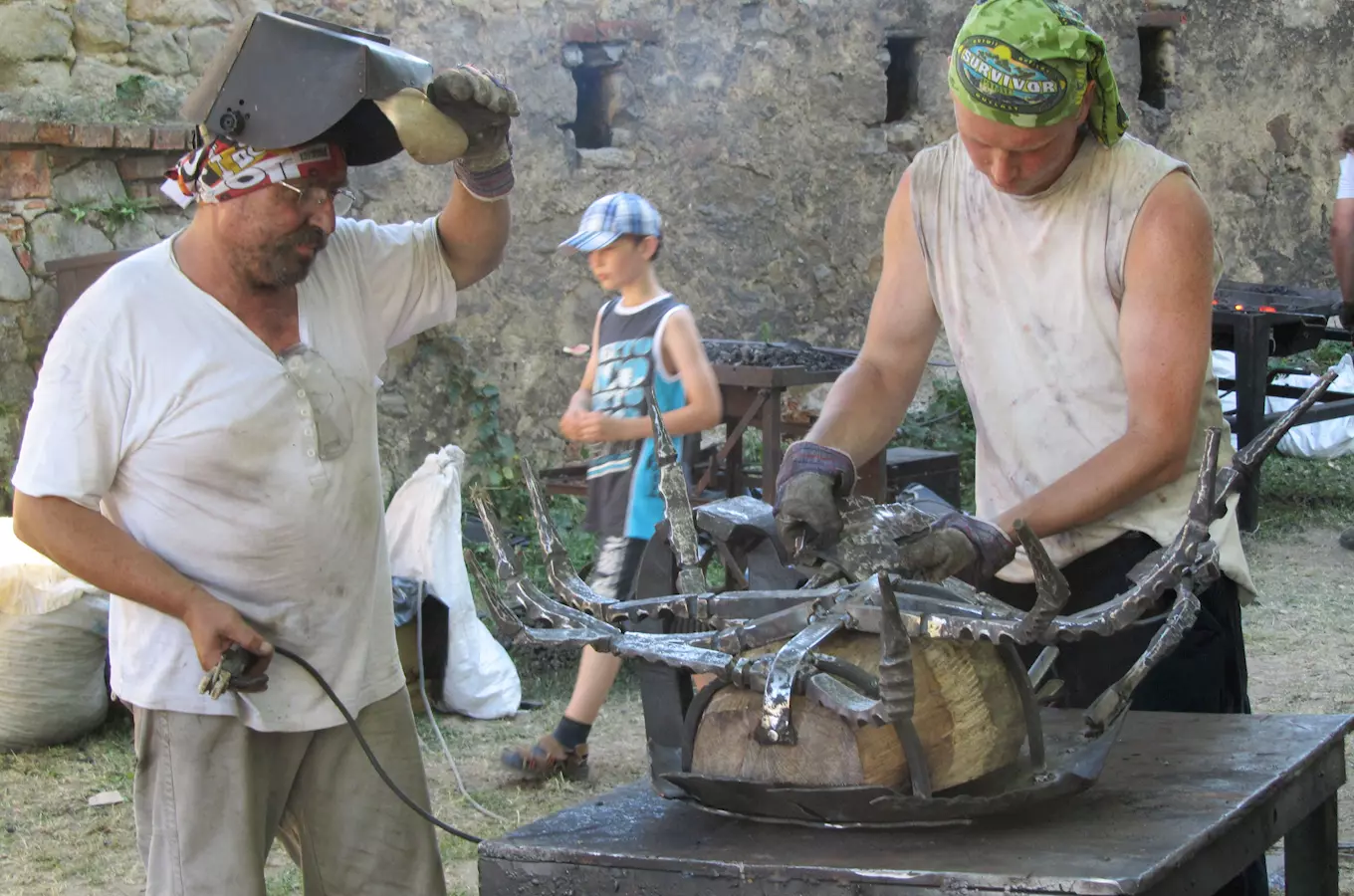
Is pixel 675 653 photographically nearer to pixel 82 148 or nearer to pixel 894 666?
pixel 894 666

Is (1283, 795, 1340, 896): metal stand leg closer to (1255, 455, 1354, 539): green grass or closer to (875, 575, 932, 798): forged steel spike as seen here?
(875, 575, 932, 798): forged steel spike

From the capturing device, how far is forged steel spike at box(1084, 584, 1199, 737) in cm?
208

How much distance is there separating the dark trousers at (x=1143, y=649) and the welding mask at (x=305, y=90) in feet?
4.11

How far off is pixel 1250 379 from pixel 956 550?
5564 mm

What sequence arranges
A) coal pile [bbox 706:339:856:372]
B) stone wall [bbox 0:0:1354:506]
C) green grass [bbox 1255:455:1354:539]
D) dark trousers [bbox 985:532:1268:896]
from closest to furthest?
dark trousers [bbox 985:532:1268:896] → coal pile [bbox 706:339:856:372] → stone wall [bbox 0:0:1354:506] → green grass [bbox 1255:455:1354:539]

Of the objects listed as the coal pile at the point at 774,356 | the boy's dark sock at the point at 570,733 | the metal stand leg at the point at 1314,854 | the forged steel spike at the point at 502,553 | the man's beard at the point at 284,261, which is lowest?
the boy's dark sock at the point at 570,733

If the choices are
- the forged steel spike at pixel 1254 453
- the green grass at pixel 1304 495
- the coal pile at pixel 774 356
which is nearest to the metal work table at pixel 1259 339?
the green grass at pixel 1304 495

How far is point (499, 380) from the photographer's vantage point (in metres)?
7.34

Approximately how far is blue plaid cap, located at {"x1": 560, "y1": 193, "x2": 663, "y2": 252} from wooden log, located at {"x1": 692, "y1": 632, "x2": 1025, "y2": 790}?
101 inches

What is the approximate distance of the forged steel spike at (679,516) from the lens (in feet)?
7.29

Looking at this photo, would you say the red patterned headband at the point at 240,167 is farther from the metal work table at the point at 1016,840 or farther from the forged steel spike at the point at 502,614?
the metal work table at the point at 1016,840

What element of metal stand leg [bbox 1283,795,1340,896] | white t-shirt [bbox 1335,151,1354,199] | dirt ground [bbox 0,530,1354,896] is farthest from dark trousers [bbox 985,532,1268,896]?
white t-shirt [bbox 1335,151,1354,199]

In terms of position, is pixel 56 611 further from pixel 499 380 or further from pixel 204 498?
pixel 499 380

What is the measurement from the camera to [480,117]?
2547mm
